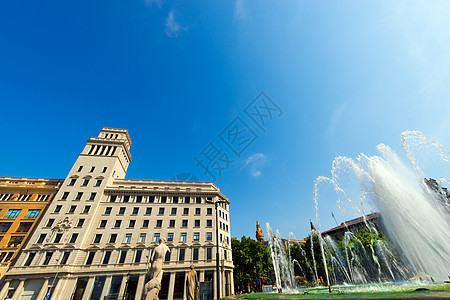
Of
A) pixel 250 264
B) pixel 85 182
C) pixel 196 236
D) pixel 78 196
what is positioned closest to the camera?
pixel 196 236

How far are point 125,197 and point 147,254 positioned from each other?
11.7 meters

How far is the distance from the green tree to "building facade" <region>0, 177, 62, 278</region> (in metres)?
38.5

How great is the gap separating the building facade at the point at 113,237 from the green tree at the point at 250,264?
7.54 meters

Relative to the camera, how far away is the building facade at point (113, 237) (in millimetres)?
26172

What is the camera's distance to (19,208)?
32125 millimetres

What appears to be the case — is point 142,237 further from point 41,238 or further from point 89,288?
point 41,238

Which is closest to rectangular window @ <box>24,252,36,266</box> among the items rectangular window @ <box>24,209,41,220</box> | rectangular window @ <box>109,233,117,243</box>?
rectangular window @ <box>24,209,41,220</box>

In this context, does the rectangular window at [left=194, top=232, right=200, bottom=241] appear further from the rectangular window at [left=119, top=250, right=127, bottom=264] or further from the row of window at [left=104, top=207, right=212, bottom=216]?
the rectangular window at [left=119, top=250, right=127, bottom=264]

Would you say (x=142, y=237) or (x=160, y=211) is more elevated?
(x=160, y=211)

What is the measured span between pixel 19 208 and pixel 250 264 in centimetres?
4523

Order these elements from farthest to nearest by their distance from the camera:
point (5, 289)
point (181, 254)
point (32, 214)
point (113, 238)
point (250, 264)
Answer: point (250, 264), point (32, 214), point (181, 254), point (113, 238), point (5, 289)

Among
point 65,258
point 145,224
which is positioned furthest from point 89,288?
point 145,224

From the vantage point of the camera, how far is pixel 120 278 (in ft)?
90.7

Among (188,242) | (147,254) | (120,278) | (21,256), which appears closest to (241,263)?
(188,242)
